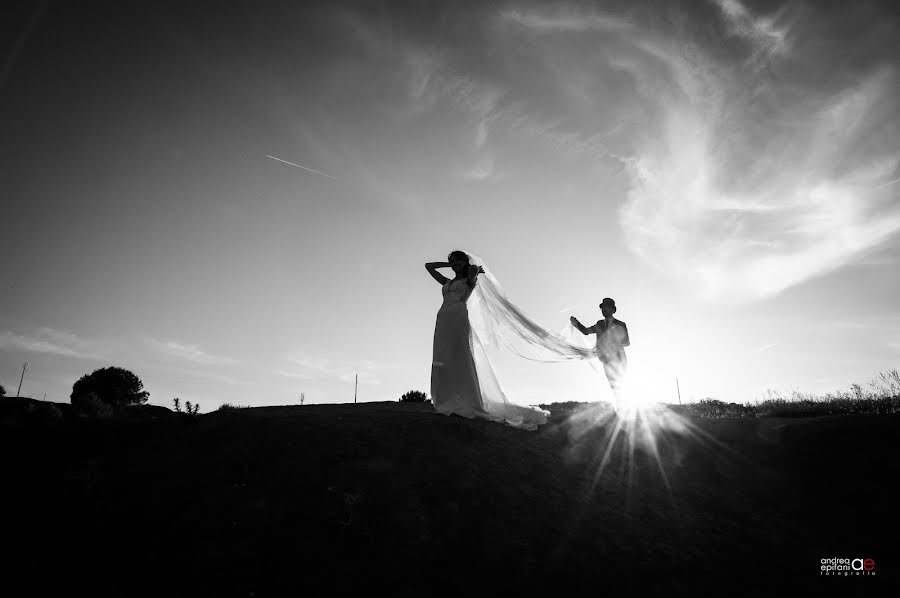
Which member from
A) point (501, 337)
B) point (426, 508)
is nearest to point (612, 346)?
point (501, 337)

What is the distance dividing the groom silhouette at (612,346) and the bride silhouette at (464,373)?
2478mm

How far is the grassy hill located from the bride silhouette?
2.22ft

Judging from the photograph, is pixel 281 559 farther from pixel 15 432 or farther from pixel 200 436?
pixel 15 432

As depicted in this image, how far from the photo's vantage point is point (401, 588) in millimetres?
4613

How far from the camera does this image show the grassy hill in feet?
15.9

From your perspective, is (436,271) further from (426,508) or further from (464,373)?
(426,508)

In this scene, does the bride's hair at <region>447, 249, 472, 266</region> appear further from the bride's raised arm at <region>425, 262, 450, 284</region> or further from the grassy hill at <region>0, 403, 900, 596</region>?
the grassy hill at <region>0, 403, 900, 596</region>

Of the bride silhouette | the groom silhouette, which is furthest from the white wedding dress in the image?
the groom silhouette

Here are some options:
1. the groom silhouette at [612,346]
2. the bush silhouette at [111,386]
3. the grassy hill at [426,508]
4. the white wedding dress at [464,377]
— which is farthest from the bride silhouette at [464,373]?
the bush silhouette at [111,386]

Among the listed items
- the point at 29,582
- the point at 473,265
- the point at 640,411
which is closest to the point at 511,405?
the point at 473,265

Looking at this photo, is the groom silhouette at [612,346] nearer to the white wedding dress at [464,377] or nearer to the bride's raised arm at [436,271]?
the white wedding dress at [464,377]

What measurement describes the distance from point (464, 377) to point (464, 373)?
8 cm

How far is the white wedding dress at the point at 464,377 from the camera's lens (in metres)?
9.53

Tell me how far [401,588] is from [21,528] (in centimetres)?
446
